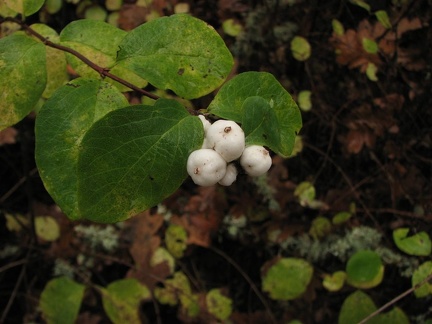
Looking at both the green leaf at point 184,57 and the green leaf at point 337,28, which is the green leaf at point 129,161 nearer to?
the green leaf at point 184,57

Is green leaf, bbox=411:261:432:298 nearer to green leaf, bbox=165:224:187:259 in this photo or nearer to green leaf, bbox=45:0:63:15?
green leaf, bbox=165:224:187:259

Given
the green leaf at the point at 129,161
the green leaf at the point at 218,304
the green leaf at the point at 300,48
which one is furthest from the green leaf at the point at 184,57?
the green leaf at the point at 300,48

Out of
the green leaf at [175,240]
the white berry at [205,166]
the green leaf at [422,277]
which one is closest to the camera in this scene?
the white berry at [205,166]

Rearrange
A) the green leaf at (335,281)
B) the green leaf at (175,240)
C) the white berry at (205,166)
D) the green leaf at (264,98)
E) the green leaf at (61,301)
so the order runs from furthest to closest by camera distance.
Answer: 1. the green leaf at (175,240)
2. the green leaf at (335,281)
3. the green leaf at (61,301)
4. the green leaf at (264,98)
5. the white berry at (205,166)

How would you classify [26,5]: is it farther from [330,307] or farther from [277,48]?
[330,307]

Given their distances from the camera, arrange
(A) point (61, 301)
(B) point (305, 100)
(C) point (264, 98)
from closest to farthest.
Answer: (C) point (264, 98) → (A) point (61, 301) → (B) point (305, 100)

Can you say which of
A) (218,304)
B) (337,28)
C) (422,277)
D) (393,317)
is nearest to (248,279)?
(218,304)

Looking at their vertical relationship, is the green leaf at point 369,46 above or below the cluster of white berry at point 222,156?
below

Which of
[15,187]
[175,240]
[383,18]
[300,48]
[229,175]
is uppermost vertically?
[229,175]

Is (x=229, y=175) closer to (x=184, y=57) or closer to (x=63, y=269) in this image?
(x=184, y=57)
